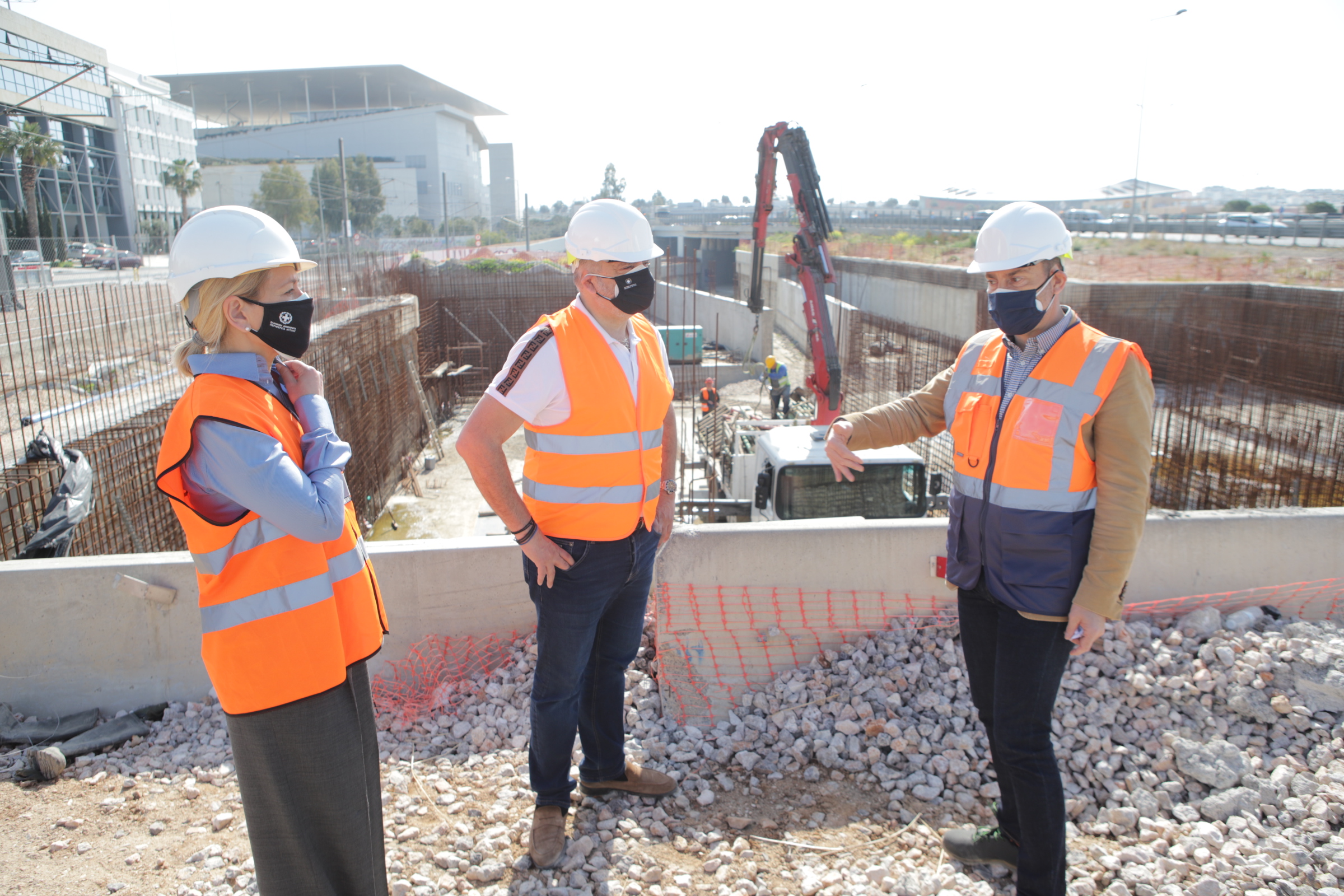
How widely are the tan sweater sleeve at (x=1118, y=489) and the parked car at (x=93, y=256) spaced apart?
3561cm

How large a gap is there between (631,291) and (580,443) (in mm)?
531

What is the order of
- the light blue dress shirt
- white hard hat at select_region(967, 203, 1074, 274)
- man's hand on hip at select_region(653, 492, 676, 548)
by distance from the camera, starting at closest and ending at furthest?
the light blue dress shirt < white hard hat at select_region(967, 203, 1074, 274) < man's hand on hip at select_region(653, 492, 676, 548)

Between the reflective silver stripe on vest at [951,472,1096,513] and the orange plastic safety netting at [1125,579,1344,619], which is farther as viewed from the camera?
the orange plastic safety netting at [1125,579,1344,619]

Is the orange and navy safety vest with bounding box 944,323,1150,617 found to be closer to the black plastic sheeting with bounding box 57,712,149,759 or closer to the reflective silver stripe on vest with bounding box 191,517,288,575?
the reflective silver stripe on vest with bounding box 191,517,288,575

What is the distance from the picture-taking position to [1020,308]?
2.33 metres

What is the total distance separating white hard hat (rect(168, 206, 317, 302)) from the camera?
185 cm

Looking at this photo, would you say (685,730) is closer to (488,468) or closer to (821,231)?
(488,468)

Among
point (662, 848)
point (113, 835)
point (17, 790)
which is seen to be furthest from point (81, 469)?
point (662, 848)

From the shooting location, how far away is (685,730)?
3572mm

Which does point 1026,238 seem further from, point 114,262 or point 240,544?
point 114,262

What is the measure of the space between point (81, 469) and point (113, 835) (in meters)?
3.42

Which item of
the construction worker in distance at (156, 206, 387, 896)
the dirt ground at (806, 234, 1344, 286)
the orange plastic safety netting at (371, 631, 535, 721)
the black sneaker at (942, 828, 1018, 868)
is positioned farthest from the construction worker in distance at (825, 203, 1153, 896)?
the dirt ground at (806, 234, 1344, 286)

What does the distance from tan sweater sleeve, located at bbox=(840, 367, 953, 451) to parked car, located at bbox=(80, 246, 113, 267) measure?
34.9 metres

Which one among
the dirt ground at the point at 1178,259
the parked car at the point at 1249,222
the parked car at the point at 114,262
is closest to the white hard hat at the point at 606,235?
the dirt ground at the point at 1178,259
